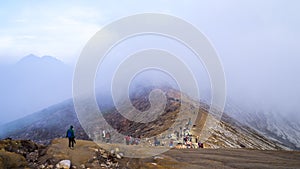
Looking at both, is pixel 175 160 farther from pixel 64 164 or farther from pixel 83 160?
pixel 64 164

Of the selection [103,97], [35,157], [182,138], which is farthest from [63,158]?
[103,97]

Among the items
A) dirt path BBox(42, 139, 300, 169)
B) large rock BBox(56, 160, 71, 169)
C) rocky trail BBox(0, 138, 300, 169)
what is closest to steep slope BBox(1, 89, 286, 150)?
dirt path BBox(42, 139, 300, 169)

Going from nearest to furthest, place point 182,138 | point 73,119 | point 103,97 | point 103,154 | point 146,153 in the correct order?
point 103,154 → point 146,153 → point 182,138 → point 73,119 → point 103,97

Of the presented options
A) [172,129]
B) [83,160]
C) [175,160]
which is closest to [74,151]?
[83,160]

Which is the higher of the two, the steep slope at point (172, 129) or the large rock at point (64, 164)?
the steep slope at point (172, 129)

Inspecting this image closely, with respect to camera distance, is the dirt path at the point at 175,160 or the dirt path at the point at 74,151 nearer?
the dirt path at the point at 74,151

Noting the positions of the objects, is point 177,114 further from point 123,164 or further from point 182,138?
point 123,164

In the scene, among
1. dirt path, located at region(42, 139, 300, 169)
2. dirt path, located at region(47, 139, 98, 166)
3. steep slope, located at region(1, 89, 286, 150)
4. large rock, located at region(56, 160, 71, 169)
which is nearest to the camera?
large rock, located at region(56, 160, 71, 169)

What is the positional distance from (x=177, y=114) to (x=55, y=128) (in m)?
80.2

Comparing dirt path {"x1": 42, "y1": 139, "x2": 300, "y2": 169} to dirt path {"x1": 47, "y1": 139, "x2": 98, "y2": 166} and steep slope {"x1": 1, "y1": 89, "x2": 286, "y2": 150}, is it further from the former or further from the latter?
steep slope {"x1": 1, "y1": 89, "x2": 286, "y2": 150}

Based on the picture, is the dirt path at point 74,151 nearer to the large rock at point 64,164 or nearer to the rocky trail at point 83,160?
the rocky trail at point 83,160

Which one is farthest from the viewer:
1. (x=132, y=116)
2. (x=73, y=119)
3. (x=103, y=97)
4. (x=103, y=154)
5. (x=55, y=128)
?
(x=103, y=97)

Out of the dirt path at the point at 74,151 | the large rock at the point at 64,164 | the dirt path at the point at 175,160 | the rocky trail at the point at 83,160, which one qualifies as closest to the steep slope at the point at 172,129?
the dirt path at the point at 175,160

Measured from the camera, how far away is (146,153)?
26422mm
